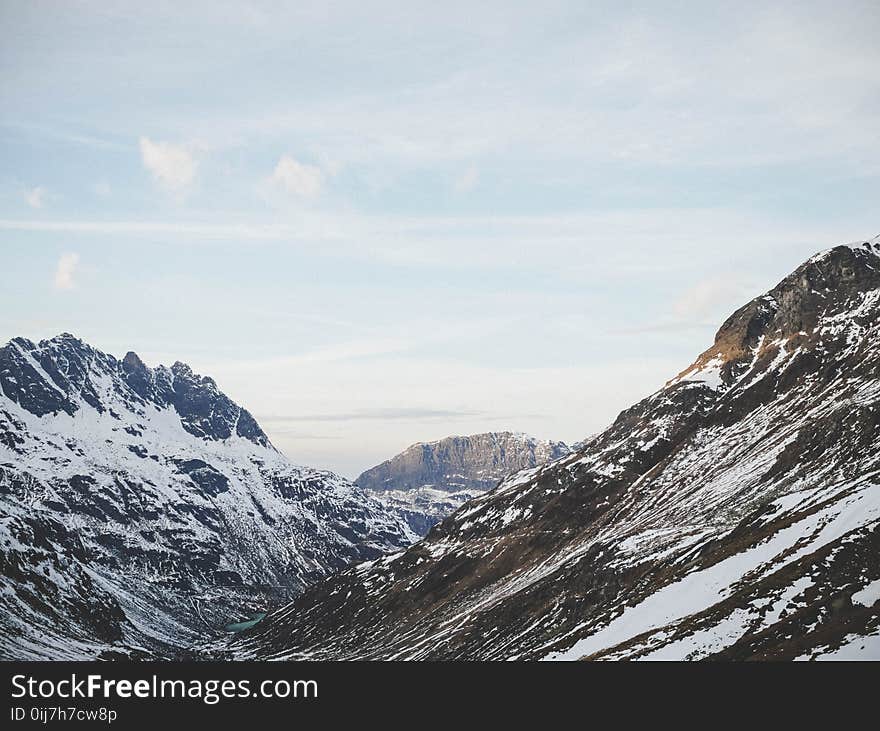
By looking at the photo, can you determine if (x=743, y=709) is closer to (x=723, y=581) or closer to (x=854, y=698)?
(x=854, y=698)

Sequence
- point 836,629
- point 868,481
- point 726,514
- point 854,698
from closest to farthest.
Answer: point 854,698 → point 836,629 → point 868,481 → point 726,514

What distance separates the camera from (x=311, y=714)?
36438 millimetres

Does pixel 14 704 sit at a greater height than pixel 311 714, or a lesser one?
greater

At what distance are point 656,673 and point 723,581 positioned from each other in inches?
3289

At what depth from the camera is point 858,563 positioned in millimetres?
93188

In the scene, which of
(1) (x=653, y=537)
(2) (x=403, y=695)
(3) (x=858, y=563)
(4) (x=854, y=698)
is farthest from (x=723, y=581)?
(2) (x=403, y=695)

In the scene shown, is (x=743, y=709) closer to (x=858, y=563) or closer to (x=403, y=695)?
(x=403, y=695)

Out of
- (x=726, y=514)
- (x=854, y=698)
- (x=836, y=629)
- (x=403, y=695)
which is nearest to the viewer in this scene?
(x=403, y=695)

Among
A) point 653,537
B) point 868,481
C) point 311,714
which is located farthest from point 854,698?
point 653,537

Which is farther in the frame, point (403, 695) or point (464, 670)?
point (464, 670)

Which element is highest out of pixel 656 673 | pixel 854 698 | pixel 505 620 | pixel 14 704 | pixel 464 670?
pixel 14 704

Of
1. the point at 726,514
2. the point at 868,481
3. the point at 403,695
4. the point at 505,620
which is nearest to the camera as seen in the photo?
the point at 403,695

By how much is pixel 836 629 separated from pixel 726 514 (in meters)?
104

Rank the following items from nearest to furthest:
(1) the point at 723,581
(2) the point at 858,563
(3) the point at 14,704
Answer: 1. (3) the point at 14,704
2. (2) the point at 858,563
3. (1) the point at 723,581
